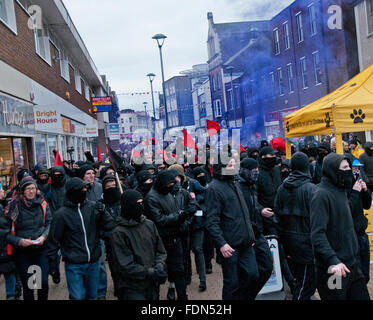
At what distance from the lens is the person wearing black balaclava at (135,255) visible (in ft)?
12.9

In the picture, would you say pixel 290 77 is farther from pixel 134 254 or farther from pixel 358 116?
pixel 134 254

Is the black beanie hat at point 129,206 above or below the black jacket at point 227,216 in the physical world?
above

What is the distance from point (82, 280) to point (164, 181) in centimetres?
151

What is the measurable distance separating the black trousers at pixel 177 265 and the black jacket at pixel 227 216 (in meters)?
0.83

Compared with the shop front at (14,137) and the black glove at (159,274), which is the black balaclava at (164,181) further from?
the shop front at (14,137)

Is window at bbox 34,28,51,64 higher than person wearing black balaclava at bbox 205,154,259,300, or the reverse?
window at bbox 34,28,51,64

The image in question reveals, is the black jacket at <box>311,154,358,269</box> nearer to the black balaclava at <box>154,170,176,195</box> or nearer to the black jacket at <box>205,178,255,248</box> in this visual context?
the black jacket at <box>205,178,255,248</box>

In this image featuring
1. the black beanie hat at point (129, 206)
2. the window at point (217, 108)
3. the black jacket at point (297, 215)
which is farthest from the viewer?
the window at point (217, 108)

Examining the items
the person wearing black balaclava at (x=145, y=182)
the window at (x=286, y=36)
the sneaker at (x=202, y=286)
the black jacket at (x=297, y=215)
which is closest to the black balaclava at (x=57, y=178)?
the person wearing black balaclava at (x=145, y=182)

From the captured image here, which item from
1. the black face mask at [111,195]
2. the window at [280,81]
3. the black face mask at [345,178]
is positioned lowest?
the black face mask at [111,195]

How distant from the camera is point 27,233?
523 centimetres

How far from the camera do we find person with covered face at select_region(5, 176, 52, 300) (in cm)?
521

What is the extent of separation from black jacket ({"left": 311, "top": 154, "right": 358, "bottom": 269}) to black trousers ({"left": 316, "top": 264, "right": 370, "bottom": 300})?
9 centimetres

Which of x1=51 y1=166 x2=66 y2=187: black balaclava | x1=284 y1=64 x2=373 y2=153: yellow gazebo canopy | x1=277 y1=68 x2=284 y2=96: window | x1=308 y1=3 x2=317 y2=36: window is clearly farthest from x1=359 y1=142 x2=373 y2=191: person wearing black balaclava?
x1=277 y1=68 x2=284 y2=96: window
